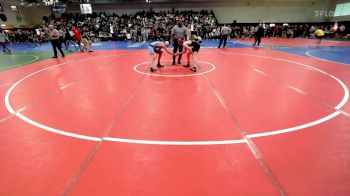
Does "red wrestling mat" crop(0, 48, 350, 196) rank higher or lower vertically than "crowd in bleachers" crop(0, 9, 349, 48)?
lower

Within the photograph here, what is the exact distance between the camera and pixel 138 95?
572 centimetres

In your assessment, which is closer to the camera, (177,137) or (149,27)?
(177,137)

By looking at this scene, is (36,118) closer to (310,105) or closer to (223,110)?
(223,110)

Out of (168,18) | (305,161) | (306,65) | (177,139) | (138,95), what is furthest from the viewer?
(168,18)

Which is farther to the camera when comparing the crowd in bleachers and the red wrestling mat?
the crowd in bleachers

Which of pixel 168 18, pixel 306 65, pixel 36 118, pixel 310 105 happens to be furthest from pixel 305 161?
pixel 168 18

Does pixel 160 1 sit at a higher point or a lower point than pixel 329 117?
higher

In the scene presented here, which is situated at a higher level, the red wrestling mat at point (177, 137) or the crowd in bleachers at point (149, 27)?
Result: the crowd in bleachers at point (149, 27)

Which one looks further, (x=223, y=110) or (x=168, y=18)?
(x=168, y=18)

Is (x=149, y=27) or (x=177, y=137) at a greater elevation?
(x=149, y=27)

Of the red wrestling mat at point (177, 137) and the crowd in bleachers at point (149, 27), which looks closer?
the red wrestling mat at point (177, 137)

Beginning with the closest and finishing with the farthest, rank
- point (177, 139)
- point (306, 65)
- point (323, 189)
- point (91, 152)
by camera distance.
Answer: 1. point (323, 189)
2. point (91, 152)
3. point (177, 139)
4. point (306, 65)

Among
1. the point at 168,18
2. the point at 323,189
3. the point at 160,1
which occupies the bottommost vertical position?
the point at 323,189

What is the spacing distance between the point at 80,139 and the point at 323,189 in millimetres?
3585
